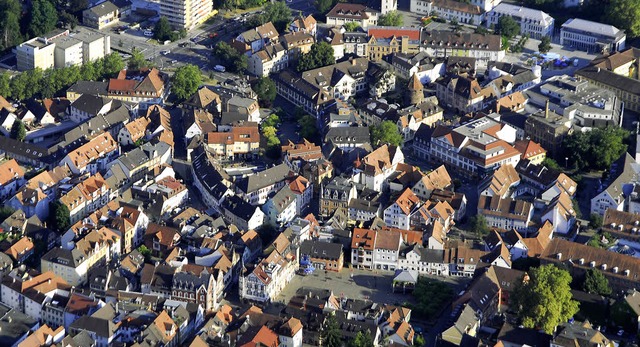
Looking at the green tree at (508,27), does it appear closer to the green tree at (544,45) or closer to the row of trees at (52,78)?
the green tree at (544,45)

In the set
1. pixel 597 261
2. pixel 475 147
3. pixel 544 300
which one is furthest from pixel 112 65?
pixel 544 300

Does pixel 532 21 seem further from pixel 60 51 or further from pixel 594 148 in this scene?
pixel 60 51

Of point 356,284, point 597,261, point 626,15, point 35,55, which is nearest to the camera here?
point 597,261

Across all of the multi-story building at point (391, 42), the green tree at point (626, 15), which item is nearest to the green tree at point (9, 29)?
the multi-story building at point (391, 42)

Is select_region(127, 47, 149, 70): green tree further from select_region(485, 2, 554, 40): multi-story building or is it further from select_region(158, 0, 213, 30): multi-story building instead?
select_region(485, 2, 554, 40): multi-story building

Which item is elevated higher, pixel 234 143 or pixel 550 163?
pixel 550 163

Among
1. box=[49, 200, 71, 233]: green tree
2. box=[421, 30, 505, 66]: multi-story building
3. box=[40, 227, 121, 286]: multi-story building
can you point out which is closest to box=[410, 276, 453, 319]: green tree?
box=[40, 227, 121, 286]: multi-story building

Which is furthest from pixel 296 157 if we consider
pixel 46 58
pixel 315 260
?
pixel 46 58
